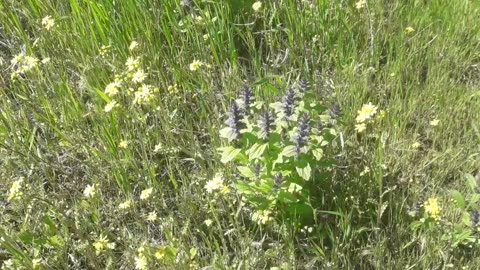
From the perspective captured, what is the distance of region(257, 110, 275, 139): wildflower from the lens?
166 cm

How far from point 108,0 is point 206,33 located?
1.57ft

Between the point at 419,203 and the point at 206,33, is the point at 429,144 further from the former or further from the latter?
the point at 206,33

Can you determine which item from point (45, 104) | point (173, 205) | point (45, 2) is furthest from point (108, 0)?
point (173, 205)

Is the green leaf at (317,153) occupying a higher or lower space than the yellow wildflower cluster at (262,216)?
higher

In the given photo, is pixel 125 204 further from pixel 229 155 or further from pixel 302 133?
pixel 302 133

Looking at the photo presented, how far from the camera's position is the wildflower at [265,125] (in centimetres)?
166

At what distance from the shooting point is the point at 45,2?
2545 millimetres

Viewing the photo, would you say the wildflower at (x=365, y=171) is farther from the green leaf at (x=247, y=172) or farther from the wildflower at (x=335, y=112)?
the green leaf at (x=247, y=172)

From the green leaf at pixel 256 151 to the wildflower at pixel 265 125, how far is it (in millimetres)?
46

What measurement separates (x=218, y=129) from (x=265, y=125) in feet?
1.69

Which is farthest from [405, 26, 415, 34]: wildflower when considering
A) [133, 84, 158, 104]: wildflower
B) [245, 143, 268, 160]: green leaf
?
[133, 84, 158, 104]: wildflower

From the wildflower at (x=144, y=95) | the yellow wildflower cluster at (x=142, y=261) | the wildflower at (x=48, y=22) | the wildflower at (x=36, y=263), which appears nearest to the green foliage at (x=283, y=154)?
the wildflower at (x=144, y=95)

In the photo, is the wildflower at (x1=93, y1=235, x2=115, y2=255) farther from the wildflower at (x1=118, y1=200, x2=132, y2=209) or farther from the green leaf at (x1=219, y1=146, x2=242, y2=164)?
the green leaf at (x1=219, y1=146, x2=242, y2=164)

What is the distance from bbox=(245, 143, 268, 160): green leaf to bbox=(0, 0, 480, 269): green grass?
24 cm
